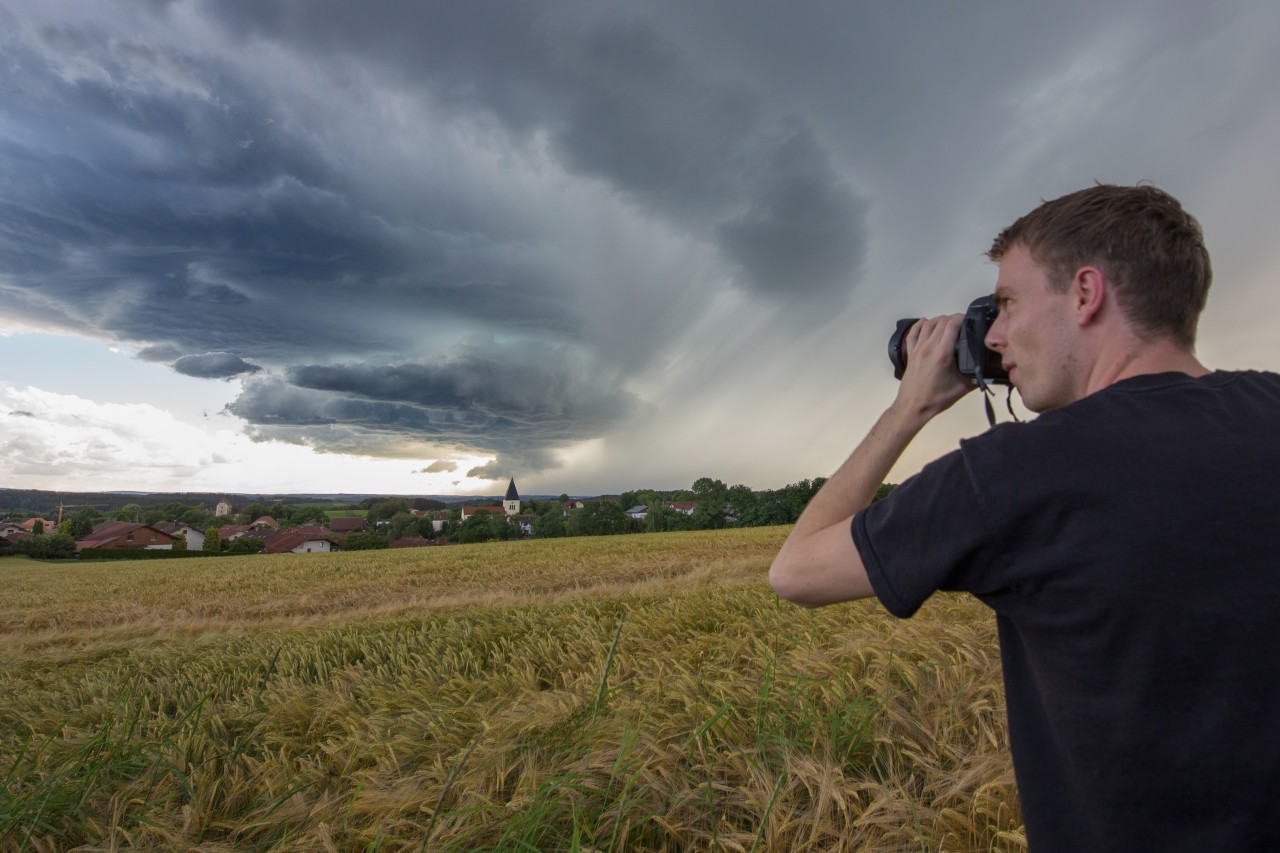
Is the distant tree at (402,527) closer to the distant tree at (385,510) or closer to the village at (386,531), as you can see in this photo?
the village at (386,531)

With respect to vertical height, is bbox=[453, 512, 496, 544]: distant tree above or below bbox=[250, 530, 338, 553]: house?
above

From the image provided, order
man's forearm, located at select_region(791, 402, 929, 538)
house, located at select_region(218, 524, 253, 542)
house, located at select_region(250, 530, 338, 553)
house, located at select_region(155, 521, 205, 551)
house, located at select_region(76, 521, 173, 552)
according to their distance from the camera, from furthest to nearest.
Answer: house, located at select_region(218, 524, 253, 542) < house, located at select_region(155, 521, 205, 551) < house, located at select_region(250, 530, 338, 553) < house, located at select_region(76, 521, 173, 552) < man's forearm, located at select_region(791, 402, 929, 538)

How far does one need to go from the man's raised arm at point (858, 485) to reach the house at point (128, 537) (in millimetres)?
74562

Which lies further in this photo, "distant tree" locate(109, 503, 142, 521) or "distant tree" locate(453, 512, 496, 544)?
"distant tree" locate(109, 503, 142, 521)

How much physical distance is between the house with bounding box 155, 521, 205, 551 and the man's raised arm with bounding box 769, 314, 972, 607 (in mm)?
88759

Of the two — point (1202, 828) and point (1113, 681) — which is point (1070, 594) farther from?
point (1202, 828)

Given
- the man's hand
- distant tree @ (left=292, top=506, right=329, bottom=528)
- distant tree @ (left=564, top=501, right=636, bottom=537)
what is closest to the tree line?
distant tree @ (left=564, top=501, right=636, bottom=537)

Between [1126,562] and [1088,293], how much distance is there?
0.62 meters

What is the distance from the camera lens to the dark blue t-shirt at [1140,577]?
94 cm

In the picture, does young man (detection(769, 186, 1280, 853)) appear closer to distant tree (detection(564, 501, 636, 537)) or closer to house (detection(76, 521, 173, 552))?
distant tree (detection(564, 501, 636, 537))

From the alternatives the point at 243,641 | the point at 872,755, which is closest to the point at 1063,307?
the point at 872,755

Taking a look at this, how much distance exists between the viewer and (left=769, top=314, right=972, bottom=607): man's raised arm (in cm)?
123

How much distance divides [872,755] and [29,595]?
2685 centimetres

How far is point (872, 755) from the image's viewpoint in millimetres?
2543
